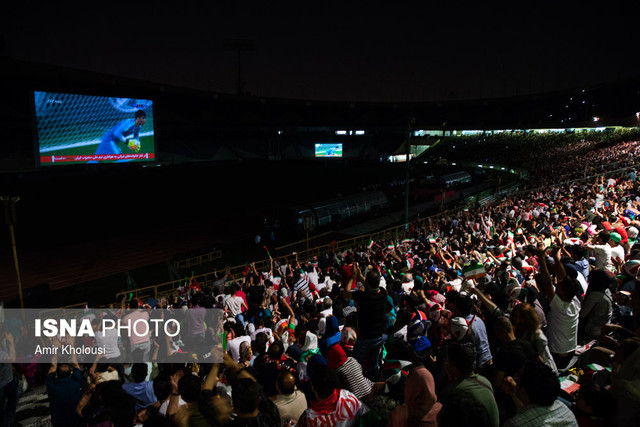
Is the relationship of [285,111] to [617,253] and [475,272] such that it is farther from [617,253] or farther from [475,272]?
[617,253]

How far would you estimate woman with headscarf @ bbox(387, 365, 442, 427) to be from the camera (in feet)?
10.5

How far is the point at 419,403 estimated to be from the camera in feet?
10.8

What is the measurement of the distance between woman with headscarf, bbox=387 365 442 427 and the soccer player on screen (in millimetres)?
34409

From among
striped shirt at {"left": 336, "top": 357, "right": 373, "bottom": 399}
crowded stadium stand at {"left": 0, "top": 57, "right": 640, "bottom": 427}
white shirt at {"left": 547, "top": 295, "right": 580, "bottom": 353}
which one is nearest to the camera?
crowded stadium stand at {"left": 0, "top": 57, "right": 640, "bottom": 427}

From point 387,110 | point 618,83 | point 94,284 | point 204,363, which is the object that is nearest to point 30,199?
point 94,284

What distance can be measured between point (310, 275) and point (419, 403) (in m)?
7.51

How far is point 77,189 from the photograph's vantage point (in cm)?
3703

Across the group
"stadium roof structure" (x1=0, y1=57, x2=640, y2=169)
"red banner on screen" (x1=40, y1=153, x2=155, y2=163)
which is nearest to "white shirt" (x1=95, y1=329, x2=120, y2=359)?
"red banner on screen" (x1=40, y1=153, x2=155, y2=163)

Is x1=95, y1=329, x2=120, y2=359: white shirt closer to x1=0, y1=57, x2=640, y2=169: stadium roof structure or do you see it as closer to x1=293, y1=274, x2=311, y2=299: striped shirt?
x1=293, y1=274, x2=311, y2=299: striped shirt

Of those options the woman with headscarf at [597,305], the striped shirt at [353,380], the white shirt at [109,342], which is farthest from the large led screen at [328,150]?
the striped shirt at [353,380]

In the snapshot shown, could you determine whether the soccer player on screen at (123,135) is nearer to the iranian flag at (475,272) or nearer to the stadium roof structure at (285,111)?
the stadium roof structure at (285,111)

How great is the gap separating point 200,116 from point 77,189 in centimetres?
2830

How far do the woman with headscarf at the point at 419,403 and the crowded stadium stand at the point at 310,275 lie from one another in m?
0.02

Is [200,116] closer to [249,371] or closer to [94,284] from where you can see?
[94,284]
